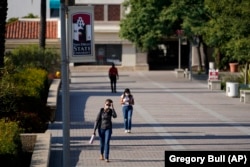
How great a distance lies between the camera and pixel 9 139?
586 inches

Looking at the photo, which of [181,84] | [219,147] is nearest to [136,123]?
[219,147]

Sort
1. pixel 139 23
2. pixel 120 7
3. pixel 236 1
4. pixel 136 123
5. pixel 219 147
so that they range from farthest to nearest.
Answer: pixel 120 7
pixel 139 23
pixel 236 1
pixel 136 123
pixel 219 147

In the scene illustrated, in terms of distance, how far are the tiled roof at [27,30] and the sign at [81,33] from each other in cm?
4759

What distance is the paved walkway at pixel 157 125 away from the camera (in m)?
18.9

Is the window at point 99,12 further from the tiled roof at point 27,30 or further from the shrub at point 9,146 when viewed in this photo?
the shrub at point 9,146

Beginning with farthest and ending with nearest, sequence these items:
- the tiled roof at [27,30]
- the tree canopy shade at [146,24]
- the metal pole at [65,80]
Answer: the tiled roof at [27,30] → the tree canopy shade at [146,24] → the metal pole at [65,80]

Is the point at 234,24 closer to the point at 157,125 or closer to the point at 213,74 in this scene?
the point at 213,74

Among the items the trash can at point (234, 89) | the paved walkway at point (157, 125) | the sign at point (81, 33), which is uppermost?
the sign at point (81, 33)

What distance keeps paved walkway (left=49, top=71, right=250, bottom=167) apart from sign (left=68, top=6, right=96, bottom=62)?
21.2ft

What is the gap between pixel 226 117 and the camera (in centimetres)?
2767

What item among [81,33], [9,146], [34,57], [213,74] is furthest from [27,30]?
[81,33]

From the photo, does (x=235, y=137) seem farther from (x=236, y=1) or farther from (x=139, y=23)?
(x=139, y=23)

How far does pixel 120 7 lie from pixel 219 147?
1746 inches

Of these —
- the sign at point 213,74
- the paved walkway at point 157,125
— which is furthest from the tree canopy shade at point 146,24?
the sign at point 213,74
